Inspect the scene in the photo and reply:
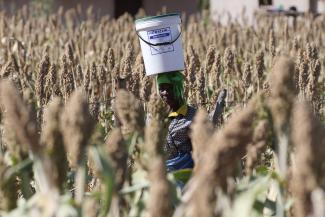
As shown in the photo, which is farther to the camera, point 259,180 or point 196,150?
point 259,180

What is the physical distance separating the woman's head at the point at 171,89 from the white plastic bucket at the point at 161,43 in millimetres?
82

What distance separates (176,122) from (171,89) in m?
0.19

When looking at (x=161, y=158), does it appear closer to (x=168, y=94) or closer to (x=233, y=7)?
(x=168, y=94)

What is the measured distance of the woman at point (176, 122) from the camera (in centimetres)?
404

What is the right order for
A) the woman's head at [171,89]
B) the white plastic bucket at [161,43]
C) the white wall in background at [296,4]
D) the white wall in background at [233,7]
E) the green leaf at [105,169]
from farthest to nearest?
the white wall in background at [233,7] < the white wall in background at [296,4] < the white plastic bucket at [161,43] < the woman's head at [171,89] < the green leaf at [105,169]

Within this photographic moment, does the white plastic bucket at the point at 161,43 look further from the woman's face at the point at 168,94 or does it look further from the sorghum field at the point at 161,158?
the sorghum field at the point at 161,158

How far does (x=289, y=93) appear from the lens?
188 centimetres

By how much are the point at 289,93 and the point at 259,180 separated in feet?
1.06

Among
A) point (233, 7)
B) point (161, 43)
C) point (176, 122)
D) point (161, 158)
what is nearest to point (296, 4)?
point (233, 7)

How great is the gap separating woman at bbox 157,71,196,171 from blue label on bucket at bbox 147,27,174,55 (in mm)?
177

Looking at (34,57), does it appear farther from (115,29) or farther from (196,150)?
(196,150)

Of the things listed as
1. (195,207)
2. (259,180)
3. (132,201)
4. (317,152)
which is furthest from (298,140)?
(132,201)

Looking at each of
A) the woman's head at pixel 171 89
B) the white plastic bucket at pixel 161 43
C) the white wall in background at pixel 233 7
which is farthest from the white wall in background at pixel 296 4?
the woman's head at pixel 171 89

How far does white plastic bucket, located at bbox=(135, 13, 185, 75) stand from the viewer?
4418mm
